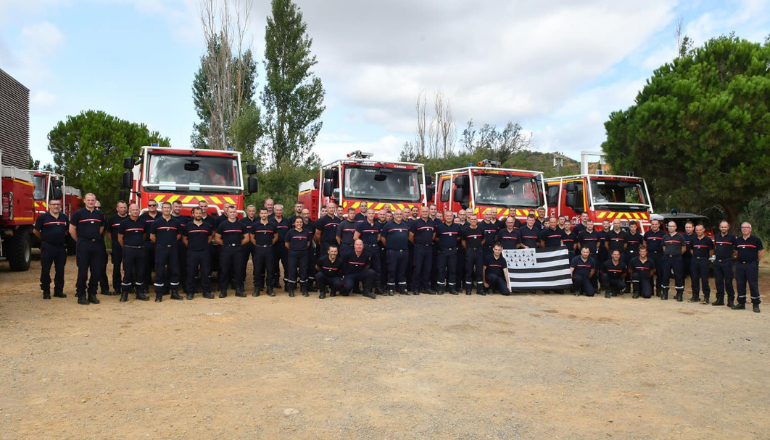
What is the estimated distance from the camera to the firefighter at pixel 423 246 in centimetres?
1166

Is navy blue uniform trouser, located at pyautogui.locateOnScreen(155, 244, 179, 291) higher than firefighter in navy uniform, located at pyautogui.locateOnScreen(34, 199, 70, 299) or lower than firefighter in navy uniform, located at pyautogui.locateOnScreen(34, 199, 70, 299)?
lower

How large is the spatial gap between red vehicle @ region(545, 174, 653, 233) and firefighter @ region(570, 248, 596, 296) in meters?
1.60

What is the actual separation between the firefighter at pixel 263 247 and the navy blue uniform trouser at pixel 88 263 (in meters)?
2.63

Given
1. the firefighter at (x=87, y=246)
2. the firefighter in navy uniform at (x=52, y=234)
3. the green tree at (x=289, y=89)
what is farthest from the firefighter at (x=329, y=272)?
the green tree at (x=289, y=89)

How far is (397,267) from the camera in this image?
1170 centimetres

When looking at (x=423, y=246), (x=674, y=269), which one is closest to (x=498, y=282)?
(x=423, y=246)

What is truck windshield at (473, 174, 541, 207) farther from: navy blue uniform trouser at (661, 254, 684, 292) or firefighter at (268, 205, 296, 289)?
firefighter at (268, 205, 296, 289)

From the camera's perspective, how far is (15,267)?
14.8m

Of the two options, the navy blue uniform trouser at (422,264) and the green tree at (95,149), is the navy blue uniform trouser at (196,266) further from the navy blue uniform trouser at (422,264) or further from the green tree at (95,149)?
the green tree at (95,149)

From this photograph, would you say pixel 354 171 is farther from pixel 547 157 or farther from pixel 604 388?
pixel 547 157

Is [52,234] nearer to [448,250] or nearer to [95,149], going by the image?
[448,250]

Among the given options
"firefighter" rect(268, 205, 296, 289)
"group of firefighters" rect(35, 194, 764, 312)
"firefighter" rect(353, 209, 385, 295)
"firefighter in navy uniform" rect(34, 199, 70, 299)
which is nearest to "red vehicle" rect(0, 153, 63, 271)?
"firefighter in navy uniform" rect(34, 199, 70, 299)

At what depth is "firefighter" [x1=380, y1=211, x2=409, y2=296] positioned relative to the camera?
11.4 m

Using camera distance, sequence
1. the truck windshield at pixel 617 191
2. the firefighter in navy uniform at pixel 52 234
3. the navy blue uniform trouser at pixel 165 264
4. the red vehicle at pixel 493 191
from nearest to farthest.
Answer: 1. the firefighter in navy uniform at pixel 52 234
2. the navy blue uniform trouser at pixel 165 264
3. the red vehicle at pixel 493 191
4. the truck windshield at pixel 617 191
